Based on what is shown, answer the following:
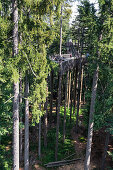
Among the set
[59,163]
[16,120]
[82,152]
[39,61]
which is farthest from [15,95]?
[82,152]

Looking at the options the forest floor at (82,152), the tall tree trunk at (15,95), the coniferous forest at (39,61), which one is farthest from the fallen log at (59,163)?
the tall tree trunk at (15,95)

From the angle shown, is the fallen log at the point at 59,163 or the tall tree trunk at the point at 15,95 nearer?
the tall tree trunk at the point at 15,95

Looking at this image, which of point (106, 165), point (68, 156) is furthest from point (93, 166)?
point (68, 156)

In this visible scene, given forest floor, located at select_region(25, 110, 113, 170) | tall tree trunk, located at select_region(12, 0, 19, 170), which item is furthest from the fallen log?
tall tree trunk, located at select_region(12, 0, 19, 170)

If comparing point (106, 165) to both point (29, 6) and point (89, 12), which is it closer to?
point (89, 12)

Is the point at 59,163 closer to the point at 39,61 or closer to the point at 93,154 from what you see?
the point at 93,154

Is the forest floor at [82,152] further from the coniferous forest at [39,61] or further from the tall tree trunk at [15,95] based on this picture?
the tall tree trunk at [15,95]

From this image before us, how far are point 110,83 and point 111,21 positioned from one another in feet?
12.6

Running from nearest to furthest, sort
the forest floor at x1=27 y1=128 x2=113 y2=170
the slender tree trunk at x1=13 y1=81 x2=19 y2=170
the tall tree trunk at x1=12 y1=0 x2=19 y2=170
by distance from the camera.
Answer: the tall tree trunk at x1=12 y1=0 x2=19 y2=170
the slender tree trunk at x1=13 y1=81 x2=19 y2=170
the forest floor at x1=27 y1=128 x2=113 y2=170

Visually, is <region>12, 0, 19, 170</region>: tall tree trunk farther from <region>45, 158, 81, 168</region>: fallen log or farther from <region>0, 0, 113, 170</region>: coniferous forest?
<region>45, 158, 81, 168</region>: fallen log

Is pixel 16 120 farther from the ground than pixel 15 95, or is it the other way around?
pixel 15 95

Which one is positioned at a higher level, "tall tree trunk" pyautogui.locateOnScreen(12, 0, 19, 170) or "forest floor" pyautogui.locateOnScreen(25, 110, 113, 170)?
"tall tree trunk" pyautogui.locateOnScreen(12, 0, 19, 170)

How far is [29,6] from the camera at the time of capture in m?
5.70

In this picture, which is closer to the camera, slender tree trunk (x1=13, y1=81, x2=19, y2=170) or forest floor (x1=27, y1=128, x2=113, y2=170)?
slender tree trunk (x1=13, y1=81, x2=19, y2=170)
